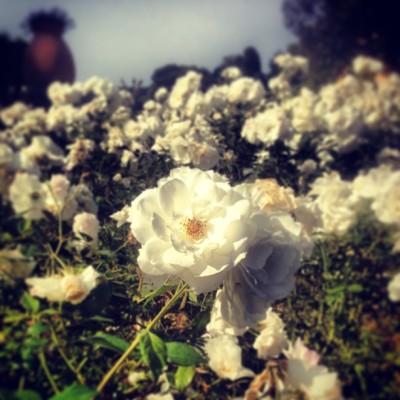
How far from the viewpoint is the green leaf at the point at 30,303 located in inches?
18.1

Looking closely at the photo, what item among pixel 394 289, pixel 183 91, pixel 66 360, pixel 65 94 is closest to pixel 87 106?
pixel 65 94

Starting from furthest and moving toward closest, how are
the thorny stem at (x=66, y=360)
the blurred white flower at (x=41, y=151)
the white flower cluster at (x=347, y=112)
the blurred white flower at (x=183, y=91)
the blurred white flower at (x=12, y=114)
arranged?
the blurred white flower at (x=12, y=114) → the blurred white flower at (x=183, y=91) → the white flower cluster at (x=347, y=112) → the blurred white flower at (x=41, y=151) → the thorny stem at (x=66, y=360)

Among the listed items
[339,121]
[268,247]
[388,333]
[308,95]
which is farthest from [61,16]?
[388,333]

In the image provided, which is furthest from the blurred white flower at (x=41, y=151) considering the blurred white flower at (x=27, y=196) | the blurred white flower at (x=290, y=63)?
the blurred white flower at (x=290, y=63)

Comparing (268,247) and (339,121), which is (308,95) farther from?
(268,247)

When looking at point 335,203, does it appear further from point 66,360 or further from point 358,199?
point 66,360

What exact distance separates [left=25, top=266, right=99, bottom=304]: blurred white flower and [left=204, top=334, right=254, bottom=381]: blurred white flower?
22 centimetres

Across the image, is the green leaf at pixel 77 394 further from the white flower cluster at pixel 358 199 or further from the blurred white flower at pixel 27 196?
the white flower cluster at pixel 358 199

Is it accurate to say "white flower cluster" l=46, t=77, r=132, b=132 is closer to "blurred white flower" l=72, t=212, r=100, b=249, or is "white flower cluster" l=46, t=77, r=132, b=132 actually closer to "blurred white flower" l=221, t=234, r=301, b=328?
"blurred white flower" l=72, t=212, r=100, b=249

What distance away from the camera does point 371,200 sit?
86cm

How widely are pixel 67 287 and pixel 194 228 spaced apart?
21cm

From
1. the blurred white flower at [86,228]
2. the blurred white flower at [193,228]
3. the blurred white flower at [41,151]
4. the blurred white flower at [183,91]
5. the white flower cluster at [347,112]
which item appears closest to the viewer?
the blurred white flower at [193,228]

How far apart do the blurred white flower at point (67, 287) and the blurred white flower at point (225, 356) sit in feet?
0.72

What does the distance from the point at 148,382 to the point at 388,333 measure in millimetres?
541
